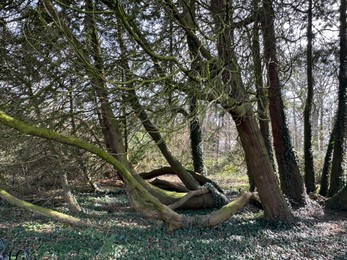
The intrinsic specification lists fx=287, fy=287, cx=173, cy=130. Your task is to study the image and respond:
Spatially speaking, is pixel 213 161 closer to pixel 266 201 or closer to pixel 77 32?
pixel 266 201

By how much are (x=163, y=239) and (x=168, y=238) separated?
10 centimetres

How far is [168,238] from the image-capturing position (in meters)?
5.15

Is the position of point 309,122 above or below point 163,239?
above

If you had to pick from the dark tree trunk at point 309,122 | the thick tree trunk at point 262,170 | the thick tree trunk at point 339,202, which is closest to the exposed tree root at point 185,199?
the thick tree trunk at point 262,170

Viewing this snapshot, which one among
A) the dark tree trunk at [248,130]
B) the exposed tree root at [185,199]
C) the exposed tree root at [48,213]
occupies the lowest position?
the exposed tree root at [185,199]

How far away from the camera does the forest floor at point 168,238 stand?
4.24 m

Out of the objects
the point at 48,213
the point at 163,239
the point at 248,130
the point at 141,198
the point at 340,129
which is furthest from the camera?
the point at 340,129

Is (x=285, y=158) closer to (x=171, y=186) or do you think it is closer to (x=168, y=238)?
(x=171, y=186)

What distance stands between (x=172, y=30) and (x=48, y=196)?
5297 millimetres

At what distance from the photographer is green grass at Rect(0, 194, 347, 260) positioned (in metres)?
4.22

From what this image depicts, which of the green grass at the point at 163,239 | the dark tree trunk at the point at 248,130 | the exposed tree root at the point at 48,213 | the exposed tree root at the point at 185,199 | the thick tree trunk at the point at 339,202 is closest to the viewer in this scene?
the green grass at the point at 163,239

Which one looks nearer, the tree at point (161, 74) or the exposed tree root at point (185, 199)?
the tree at point (161, 74)

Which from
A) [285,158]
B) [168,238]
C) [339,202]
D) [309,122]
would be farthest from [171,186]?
[309,122]

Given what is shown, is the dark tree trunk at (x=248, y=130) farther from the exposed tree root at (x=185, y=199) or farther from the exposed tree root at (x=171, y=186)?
the exposed tree root at (x=171, y=186)
